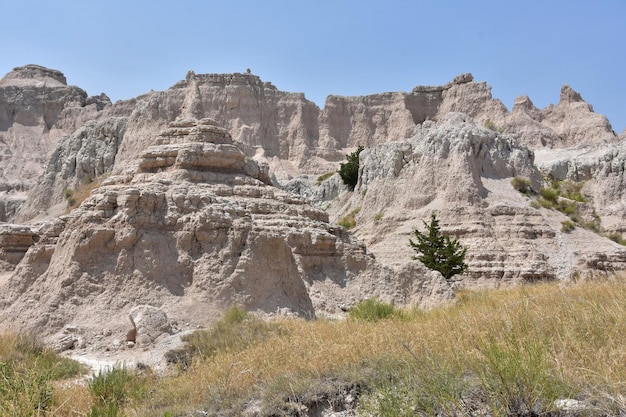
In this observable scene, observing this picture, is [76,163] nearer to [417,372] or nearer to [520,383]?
[417,372]

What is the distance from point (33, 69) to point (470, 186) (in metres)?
66.3

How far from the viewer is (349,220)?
33.7m

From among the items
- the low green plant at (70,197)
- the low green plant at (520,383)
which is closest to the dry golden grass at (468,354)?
the low green plant at (520,383)

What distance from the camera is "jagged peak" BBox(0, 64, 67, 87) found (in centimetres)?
7512

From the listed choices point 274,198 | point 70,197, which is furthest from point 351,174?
point 274,198

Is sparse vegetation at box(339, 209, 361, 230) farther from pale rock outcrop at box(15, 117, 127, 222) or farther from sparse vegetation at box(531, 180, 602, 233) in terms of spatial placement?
pale rock outcrop at box(15, 117, 127, 222)

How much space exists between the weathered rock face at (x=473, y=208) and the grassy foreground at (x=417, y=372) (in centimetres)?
1657

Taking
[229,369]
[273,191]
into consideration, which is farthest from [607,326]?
[273,191]

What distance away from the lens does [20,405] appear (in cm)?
545

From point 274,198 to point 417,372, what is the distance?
1154 cm

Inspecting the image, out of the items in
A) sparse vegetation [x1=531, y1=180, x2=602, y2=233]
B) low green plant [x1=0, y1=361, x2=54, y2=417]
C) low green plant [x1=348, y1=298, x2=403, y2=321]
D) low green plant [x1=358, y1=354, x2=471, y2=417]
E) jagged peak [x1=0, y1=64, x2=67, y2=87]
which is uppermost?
jagged peak [x1=0, y1=64, x2=67, y2=87]

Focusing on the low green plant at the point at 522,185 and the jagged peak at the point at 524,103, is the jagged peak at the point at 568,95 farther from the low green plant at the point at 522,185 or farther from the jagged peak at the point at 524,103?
the low green plant at the point at 522,185

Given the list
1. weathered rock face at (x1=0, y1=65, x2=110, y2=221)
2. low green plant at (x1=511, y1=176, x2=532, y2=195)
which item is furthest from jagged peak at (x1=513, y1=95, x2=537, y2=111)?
weathered rock face at (x1=0, y1=65, x2=110, y2=221)

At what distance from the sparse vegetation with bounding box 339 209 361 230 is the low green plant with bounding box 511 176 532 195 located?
8.15 metres
